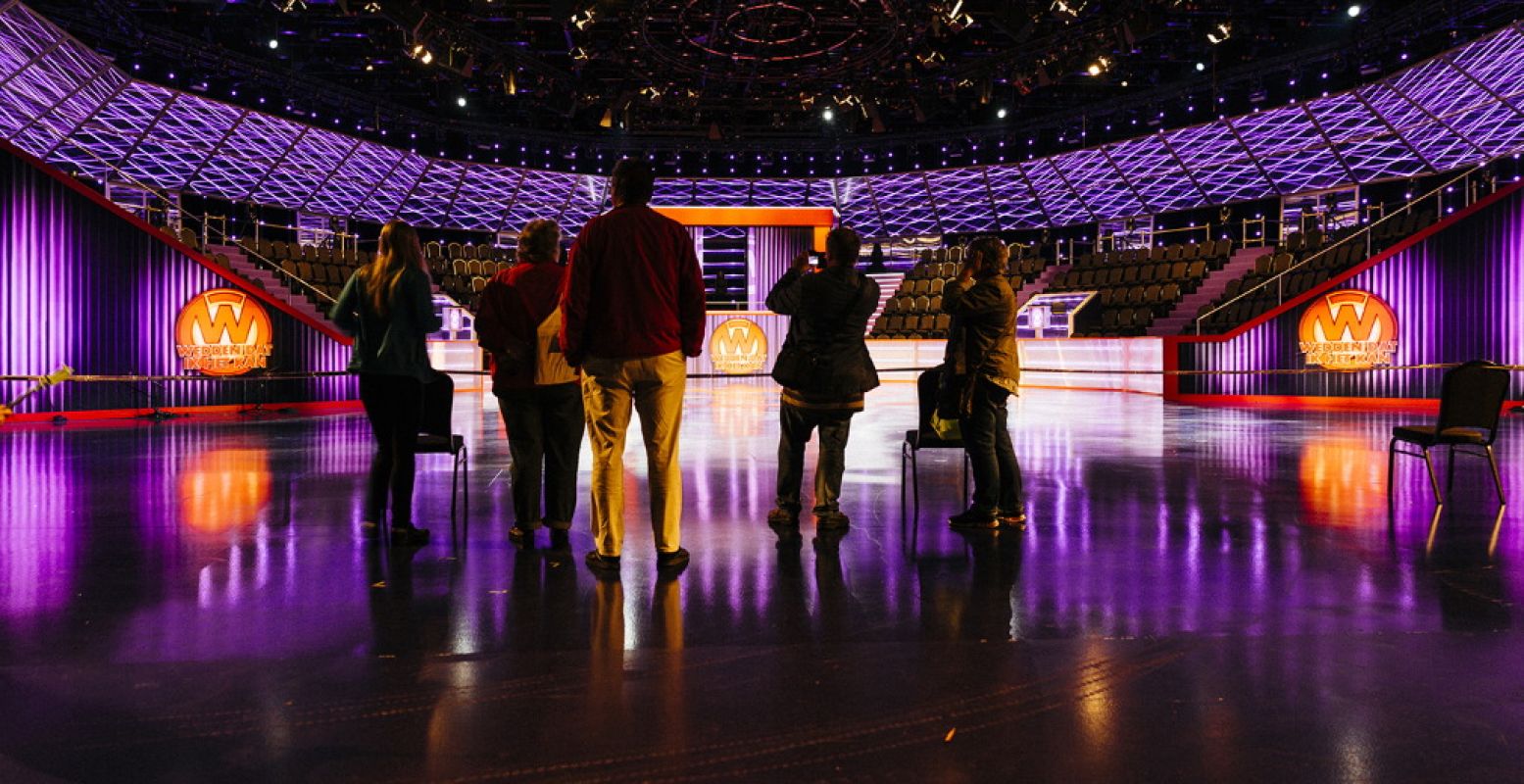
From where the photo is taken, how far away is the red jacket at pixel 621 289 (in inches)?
147

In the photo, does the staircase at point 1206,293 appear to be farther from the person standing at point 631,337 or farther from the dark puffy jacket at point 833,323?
the person standing at point 631,337

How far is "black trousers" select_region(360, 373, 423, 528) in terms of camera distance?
4.38 meters

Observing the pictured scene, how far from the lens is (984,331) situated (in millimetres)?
4852

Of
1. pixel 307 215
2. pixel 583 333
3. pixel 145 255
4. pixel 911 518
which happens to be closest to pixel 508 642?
pixel 583 333

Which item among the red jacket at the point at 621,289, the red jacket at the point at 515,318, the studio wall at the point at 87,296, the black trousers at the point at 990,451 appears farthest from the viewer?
the studio wall at the point at 87,296

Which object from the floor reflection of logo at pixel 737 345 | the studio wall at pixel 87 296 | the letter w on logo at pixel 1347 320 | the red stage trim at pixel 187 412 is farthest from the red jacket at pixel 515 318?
the floor reflection of logo at pixel 737 345

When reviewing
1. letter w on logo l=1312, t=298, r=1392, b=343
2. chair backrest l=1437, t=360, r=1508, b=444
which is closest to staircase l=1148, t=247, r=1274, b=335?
letter w on logo l=1312, t=298, r=1392, b=343

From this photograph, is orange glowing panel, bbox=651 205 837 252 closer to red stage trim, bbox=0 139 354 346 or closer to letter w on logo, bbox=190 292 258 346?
red stage trim, bbox=0 139 354 346

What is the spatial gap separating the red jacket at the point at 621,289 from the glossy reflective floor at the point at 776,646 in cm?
87

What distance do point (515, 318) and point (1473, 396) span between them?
489 cm

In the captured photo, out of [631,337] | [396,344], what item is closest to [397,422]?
[396,344]

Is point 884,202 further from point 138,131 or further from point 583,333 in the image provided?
point 583,333

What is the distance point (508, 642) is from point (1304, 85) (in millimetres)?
22113

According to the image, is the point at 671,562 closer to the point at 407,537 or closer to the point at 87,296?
the point at 407,537
